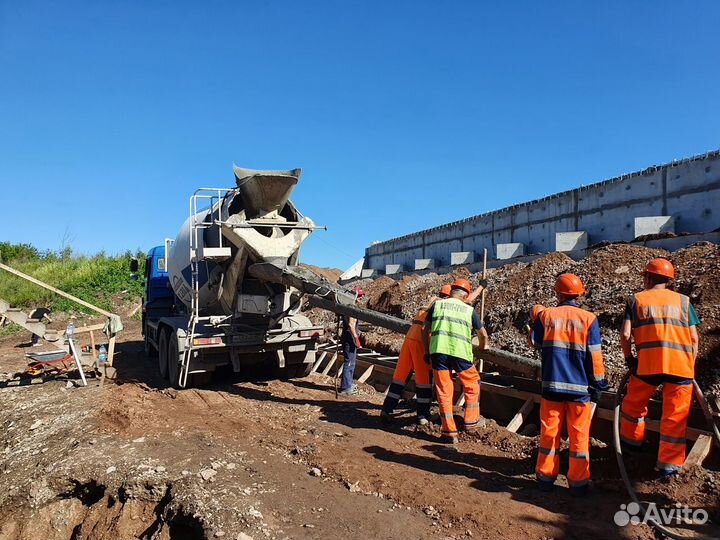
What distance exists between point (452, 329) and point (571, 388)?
160cm

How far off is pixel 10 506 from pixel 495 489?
4.32m

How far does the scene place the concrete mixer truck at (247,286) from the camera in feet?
23.9

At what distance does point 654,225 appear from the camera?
11391 mm

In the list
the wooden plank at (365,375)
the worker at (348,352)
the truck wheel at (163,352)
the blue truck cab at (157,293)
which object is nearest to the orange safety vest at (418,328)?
the worker at (348,352)

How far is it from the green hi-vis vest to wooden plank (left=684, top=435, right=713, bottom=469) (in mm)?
2040

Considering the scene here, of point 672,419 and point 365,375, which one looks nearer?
point 672,419

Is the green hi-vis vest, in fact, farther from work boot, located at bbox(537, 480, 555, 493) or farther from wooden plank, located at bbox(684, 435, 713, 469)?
wooden plank, located at bbox(684, 435, 713, 469)

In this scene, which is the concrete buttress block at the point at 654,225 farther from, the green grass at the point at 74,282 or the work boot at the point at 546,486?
the green grass at the point at 74,282

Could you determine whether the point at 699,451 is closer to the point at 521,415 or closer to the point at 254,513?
the point at 521,415

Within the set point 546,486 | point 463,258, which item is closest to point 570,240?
point 463,258

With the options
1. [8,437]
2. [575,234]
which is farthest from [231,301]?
[575,234]

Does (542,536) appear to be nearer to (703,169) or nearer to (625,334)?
(625,334)

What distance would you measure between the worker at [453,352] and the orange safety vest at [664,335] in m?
1.66

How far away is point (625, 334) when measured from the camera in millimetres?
4277
